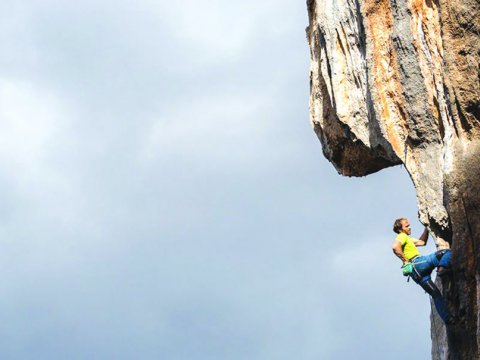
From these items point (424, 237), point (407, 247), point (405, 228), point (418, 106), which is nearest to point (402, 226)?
point (405, 228)

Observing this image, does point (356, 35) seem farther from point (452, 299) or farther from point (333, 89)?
point (452, 299)

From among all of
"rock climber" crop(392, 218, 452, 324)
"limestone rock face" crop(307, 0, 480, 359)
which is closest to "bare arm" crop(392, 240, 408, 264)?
"rock climber" crop(392, 218, 452, 324)

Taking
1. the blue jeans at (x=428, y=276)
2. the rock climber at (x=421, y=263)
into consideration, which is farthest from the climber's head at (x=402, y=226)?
the blue jeans at (x=428, y=276)

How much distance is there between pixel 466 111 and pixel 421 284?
346cm

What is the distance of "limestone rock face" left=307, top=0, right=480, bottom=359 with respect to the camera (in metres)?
20.7

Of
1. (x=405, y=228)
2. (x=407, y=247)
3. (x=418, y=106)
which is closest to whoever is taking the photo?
(x=407, y=247)

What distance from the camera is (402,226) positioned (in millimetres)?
22562

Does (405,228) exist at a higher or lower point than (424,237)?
lower

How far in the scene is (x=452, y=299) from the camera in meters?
21.7

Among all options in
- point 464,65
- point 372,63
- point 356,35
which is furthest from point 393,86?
point 464,65

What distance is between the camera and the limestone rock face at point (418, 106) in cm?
2072

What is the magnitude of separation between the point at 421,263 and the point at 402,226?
963 mm

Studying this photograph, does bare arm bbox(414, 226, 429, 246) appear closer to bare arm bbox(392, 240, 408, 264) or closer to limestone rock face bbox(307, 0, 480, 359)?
limestone rock face bbox(307, 0, 480, 359)

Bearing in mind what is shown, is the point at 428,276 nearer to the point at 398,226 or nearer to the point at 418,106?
the point at 398,226
